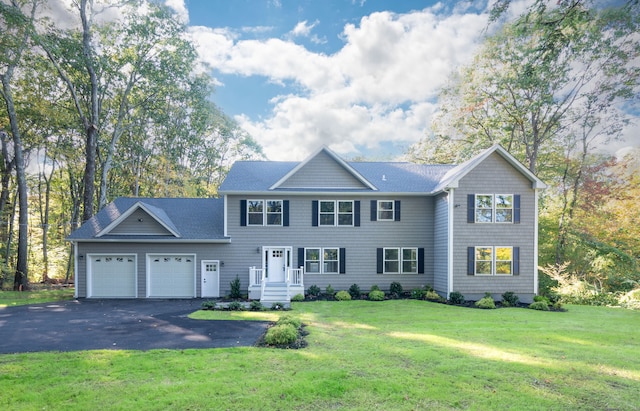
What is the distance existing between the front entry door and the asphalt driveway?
12.5ft

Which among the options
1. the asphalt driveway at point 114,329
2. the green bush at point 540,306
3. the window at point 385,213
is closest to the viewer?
the asphalt driveway at point 114,329

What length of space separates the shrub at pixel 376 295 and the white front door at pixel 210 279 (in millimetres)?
7065

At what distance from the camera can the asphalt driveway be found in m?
7.79

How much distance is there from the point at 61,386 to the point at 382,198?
46.0ft

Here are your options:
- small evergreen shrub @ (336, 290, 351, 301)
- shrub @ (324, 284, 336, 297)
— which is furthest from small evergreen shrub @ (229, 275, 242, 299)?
small evergreen shrub @ (336, 290, 351, 301)

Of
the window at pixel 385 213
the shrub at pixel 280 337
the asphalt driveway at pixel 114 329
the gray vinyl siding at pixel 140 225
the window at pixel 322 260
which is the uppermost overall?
the window at pixel 385 213

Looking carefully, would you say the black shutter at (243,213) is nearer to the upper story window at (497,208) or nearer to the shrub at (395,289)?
the shrub at (395,289)

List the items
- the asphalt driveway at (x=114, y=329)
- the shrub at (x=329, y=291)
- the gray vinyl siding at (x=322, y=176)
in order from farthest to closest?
1. the gray vinyl siding at (x=322, y=176)
2. the shrub at (x=329, y=291)
3. the asphalt driveway at (x=114, y=329)

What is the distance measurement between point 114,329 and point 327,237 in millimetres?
9632

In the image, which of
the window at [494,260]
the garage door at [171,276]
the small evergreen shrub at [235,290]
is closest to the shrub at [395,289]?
the window at [494,260]

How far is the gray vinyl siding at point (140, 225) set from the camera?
52.2 ft

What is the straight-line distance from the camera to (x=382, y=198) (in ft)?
55.7

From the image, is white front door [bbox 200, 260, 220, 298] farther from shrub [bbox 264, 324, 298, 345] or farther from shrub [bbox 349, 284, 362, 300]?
shrub [bbox 264, 324, 298, 345]

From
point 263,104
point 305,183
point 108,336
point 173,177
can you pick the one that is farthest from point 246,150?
point 108,336
